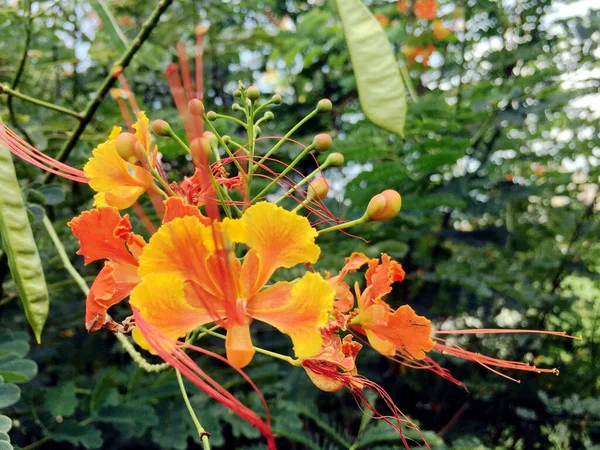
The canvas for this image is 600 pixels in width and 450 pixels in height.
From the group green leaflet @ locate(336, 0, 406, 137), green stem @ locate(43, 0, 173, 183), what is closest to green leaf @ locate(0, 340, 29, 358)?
green stem @ locate(43, 0, 173, 183)

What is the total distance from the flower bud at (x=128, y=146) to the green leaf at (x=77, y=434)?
0.84 meters

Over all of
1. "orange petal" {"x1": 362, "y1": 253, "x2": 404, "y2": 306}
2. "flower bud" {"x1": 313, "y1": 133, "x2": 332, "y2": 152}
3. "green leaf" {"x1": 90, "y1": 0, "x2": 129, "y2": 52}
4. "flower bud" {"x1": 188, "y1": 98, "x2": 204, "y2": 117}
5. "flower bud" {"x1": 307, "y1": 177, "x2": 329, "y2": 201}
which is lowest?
"orange petal" {"x1": 362, "y1": 253, "x2": 404, "y2": 306}

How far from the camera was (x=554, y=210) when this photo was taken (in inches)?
90.6

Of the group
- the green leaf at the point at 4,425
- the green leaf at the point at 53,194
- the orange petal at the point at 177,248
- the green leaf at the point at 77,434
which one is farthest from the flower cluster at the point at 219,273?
the green leaf at the point at 77,434

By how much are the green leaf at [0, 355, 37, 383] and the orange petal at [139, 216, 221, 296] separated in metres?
0.58

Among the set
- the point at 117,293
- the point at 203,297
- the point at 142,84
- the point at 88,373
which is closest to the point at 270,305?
the point at 203,297

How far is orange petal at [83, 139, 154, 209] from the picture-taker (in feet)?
2.70

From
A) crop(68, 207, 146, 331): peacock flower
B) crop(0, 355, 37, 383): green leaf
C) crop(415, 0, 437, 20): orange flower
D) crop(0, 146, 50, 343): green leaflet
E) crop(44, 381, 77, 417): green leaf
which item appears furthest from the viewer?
crop(415, 0, 437, 20): orange flower

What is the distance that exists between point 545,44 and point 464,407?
1491 millimetres

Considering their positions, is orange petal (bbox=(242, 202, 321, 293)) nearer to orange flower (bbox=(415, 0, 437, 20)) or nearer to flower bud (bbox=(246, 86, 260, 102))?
flower bud (bbox=(246, 86, 260, 102))

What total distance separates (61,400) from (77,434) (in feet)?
0.31

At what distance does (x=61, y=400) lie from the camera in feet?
4.37

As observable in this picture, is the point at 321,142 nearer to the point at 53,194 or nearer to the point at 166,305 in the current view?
the point at 166,305

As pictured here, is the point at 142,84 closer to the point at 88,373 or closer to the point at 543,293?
the point at 88,373
